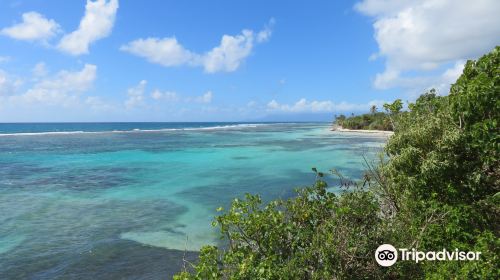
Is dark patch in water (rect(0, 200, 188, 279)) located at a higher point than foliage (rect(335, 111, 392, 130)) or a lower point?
lower

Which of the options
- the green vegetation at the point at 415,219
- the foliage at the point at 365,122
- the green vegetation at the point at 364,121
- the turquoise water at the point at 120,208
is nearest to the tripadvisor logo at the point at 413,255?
the green vegetation at the point at 415,219

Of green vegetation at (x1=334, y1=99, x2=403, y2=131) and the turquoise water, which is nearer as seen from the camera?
the turquoise water

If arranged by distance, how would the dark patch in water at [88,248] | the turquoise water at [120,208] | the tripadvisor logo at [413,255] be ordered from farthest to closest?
1. the turquoise water at [120,208]
2. the dark patch in water at [88,248]
3. the tripadvisor logo at [413,255]

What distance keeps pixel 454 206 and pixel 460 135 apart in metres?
1.26

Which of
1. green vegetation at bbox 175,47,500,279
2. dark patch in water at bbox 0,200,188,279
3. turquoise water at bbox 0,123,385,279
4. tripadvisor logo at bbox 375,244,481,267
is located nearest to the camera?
green vegetation at bbox 175,47,500,279

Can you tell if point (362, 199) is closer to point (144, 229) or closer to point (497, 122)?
point (497, 122)

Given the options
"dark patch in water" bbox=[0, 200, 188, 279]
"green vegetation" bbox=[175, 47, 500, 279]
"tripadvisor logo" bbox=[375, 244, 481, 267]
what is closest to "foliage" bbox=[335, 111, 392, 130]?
"dark patch in water" bbox=[0, 200, 188, 279]

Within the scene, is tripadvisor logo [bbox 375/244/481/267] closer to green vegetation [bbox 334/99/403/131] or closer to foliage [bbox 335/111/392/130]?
green vegetation [bbox 334/99/403/131]

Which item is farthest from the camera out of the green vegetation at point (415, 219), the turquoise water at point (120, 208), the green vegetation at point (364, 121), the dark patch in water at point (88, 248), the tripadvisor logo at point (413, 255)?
the green vegetation at point (364, 121)

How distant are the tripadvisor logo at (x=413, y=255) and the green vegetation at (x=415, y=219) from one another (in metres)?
0.08

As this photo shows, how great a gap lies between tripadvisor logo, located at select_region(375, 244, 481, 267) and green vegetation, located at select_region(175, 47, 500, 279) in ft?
0.26

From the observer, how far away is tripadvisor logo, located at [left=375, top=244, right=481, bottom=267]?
5.79 meters

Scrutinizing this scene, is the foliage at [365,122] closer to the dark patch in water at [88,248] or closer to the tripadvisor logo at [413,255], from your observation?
the dark patch in water at [88,248]

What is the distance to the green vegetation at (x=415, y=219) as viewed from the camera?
5.47 meters
